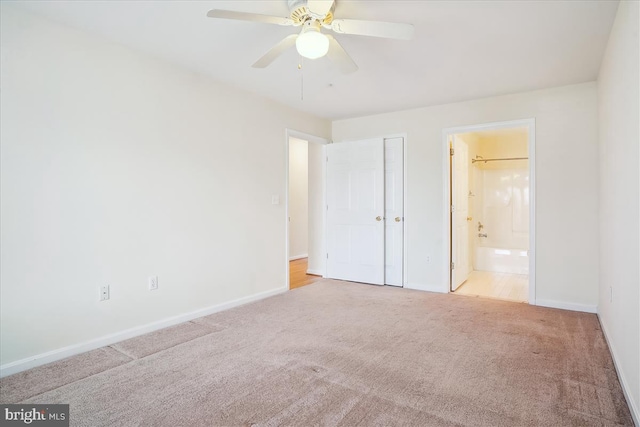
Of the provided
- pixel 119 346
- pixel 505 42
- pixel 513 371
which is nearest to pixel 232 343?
pixel 119 346

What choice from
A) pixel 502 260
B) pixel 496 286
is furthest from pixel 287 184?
pixel 502 260

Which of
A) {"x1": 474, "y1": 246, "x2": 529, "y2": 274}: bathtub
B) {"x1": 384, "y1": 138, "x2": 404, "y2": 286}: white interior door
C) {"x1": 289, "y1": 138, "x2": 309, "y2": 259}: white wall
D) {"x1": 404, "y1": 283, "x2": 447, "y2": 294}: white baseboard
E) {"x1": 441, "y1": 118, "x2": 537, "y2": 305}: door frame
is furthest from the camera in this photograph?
{"x1": 289, "y1": 138, "x2": 309, "y2": 259}: white wall

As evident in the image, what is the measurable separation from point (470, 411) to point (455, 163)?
333 centimetres

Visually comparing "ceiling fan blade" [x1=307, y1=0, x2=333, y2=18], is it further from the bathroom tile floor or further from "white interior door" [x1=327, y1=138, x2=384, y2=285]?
the bathroom tile floor

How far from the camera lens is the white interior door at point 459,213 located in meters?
4.41

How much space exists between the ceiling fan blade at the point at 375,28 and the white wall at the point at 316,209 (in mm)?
3295

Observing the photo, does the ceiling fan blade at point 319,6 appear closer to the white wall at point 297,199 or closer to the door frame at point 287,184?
the door frame at point 287,184

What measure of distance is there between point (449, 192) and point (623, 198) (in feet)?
7.44

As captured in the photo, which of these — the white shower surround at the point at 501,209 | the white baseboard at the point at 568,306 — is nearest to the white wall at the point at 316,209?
the white shower surround at the point at 501,209

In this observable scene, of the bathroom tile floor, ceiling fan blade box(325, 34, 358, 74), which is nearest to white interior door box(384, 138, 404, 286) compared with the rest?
the bathroom tile floor

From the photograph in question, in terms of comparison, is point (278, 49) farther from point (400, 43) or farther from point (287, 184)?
point (287, 184)

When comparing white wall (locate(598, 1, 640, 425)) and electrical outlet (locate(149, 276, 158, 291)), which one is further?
electrical outlet (locate(149, 276, 158, 291))

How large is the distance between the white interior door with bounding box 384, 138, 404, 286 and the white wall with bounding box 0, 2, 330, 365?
1871 mm

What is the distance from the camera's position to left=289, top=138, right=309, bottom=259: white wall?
7.25 meters
